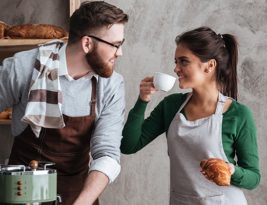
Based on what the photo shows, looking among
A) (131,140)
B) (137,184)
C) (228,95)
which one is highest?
(228,95)

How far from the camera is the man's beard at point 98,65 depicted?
5.77 feet

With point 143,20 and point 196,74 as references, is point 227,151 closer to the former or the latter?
point 196,74

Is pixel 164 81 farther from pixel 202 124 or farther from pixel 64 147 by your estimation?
pixel 64 147

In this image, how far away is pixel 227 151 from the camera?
1704 millimetres

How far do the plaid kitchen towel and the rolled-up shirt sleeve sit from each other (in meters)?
0.14

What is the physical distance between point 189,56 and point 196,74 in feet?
0.22

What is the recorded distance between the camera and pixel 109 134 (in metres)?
1.73

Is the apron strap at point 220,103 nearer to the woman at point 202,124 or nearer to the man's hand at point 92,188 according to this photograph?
the woman at point 202,124

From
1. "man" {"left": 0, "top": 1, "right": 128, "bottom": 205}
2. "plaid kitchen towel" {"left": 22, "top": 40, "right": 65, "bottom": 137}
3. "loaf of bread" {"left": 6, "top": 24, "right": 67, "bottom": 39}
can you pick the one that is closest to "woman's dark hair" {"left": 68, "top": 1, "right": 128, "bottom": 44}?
"man" {"left": 0, "top": 1, "right": 128, "bottom": 205}

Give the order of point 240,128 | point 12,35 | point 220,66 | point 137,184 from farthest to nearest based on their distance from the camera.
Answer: point 137,184 < point 12,35 < point 220,66 < point 240,128

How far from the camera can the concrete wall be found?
2453mm

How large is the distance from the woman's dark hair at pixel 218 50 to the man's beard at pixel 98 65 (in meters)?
0.26

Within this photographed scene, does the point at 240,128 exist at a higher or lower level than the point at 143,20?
lower

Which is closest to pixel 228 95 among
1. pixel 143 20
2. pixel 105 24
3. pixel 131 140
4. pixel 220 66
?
pixel 220 66
